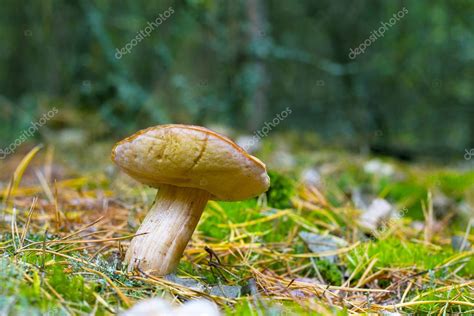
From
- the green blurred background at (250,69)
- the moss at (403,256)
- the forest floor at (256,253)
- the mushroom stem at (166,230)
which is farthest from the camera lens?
the green blurred background at (250,69)

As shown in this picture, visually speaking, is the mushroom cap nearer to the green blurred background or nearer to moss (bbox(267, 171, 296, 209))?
moss (bbox(267, 171, 296, 209))

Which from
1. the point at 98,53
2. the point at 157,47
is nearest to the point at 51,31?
the point at 98,53

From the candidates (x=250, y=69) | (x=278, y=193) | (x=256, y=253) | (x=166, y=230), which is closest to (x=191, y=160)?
(x=166, y=230)

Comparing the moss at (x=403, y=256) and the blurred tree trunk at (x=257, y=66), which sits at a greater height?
the blurred tree trunk at (x=257, y=66)

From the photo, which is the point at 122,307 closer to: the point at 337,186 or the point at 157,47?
the point at 337,186

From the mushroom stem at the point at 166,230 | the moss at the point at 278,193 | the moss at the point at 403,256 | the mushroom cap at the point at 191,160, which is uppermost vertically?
the mushroom cap at the point at 191,160

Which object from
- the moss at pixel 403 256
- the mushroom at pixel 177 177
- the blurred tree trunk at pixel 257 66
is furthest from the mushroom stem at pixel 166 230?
the blurred tree trunk at pixel 257 66

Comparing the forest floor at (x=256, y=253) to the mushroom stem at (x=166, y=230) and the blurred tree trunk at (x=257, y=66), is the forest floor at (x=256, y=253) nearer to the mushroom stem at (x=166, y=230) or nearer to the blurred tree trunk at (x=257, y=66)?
the mushroom stem at (x=166, y=230)
